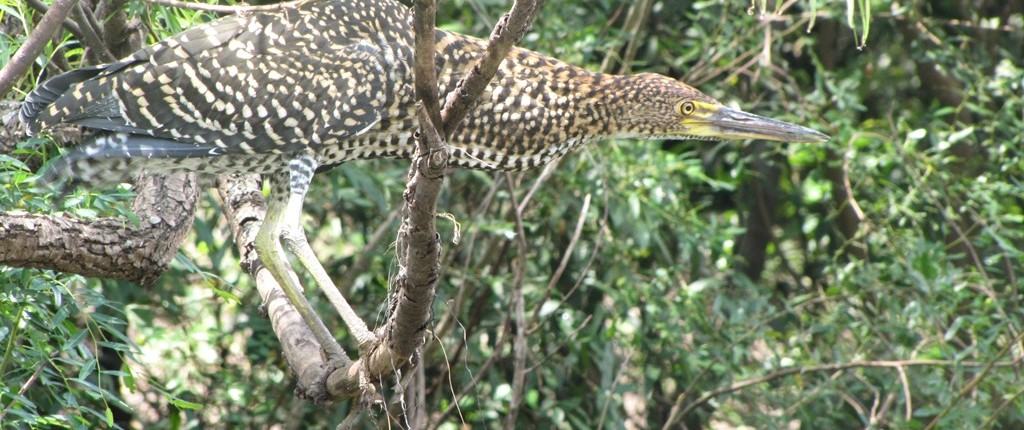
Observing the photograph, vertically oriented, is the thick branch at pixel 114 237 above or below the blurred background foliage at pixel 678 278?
above

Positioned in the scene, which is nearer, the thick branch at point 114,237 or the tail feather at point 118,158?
the thick branch at point 114,237

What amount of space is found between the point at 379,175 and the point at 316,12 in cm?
140

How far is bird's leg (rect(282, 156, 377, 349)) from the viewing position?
11.1 ft

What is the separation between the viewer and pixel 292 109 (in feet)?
11.4

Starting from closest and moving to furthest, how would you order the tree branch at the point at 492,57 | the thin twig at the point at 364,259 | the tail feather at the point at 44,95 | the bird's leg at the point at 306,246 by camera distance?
the tree branch at the point at 492,57 → the tail feather at the point at 44,95 → the bird's leg at the point at 306,246 → the thin twig at the point at 364,259

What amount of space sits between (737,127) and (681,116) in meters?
0.18

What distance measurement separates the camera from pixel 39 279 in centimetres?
315

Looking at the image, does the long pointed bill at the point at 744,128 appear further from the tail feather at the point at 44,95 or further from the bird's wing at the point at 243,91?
the tail feather at the point at 44,95

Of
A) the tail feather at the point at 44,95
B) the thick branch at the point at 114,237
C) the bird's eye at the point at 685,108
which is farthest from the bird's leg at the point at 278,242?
the bird's eye at the point at 685,108

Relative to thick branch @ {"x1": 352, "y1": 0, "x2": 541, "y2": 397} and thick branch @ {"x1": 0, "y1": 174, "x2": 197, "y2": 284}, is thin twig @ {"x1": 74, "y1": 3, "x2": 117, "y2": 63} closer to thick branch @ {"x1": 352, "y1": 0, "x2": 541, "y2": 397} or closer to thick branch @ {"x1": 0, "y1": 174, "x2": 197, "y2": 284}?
thick branch @ {"x1": 0, "y1": 174, "x2": 197, "y2": 284}

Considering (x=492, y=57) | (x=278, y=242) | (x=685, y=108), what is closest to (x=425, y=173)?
(x=492, y=57)

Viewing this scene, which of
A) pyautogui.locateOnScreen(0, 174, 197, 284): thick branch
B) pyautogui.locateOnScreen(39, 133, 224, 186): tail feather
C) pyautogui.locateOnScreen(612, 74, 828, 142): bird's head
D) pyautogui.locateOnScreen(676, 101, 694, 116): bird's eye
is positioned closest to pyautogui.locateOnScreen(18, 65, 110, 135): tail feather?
pyautogui.locateOnScreen(39, 133, 224, 186): tail feather

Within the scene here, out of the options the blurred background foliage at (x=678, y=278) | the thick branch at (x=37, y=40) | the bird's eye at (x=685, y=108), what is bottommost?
the blurred background foliage at (x=678, y=278)

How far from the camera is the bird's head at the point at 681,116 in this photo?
380cm
